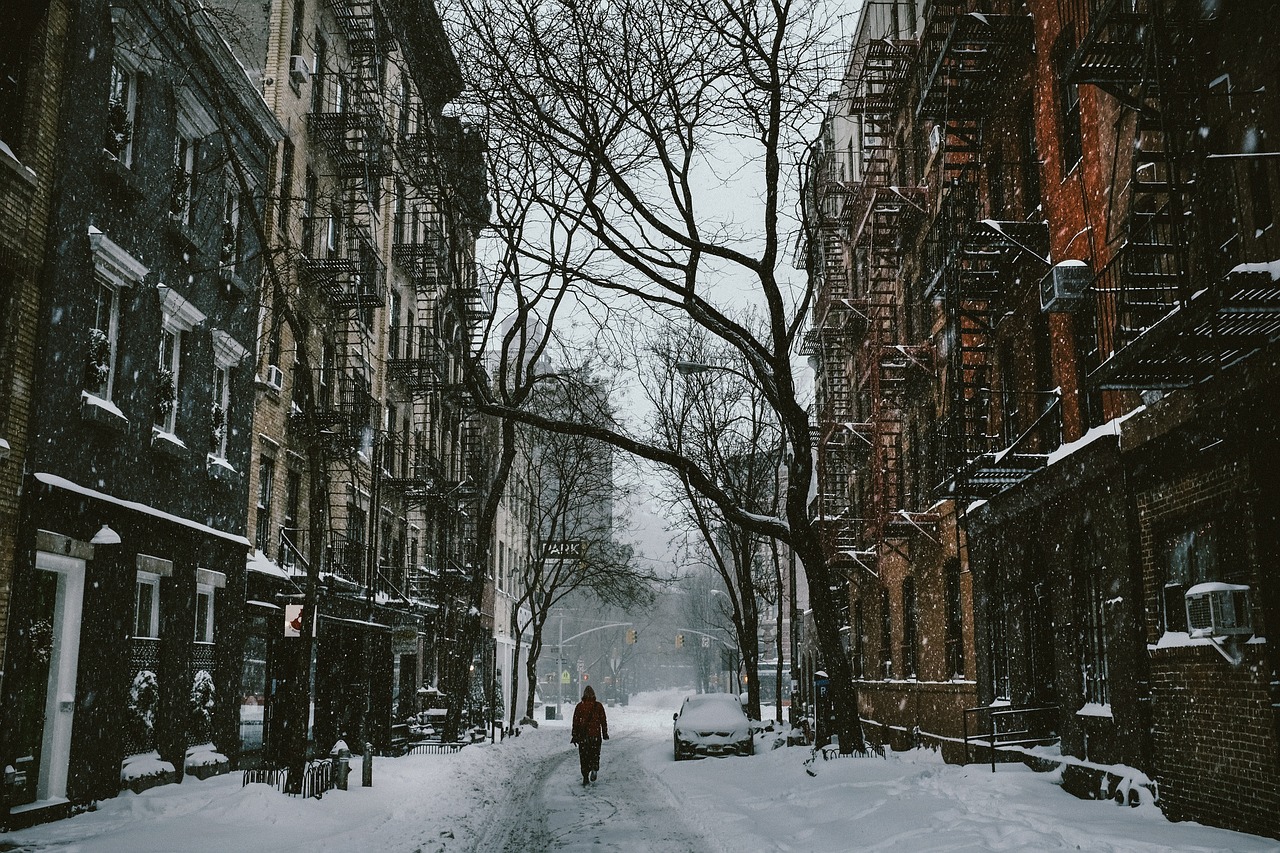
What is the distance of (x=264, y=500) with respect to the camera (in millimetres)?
22094

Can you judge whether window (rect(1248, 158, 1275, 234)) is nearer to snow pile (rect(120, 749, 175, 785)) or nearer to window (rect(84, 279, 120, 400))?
window (rect(84, 279, 120, 400))

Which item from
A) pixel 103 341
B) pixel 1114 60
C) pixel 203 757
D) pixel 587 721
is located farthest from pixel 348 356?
pixel 1114 60

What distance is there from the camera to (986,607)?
1998cm

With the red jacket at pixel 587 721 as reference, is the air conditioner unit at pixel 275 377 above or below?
above

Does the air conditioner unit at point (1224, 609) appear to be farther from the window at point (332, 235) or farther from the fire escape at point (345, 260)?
the window at point (332, 235)

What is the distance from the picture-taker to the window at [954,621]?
2258 cm

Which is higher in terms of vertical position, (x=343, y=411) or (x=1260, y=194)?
(x=343, y=411)

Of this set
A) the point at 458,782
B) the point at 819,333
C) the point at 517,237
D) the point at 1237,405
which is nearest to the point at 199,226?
the point at 517,237

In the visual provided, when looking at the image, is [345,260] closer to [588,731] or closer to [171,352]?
[171,352]

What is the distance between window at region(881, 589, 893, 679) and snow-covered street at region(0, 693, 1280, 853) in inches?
522

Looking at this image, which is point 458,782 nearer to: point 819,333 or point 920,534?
point 920,534

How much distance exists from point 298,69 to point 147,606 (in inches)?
501

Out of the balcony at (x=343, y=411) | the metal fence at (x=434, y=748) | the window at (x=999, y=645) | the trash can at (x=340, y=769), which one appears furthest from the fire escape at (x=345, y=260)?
the window at (x=999, y=645)

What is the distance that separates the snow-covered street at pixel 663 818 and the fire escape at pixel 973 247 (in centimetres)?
500
